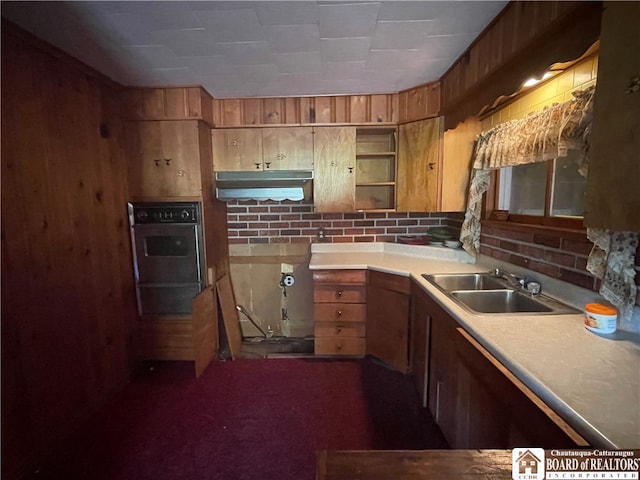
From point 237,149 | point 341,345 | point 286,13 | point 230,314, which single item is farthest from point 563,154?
point 230,314

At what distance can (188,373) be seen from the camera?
235 centimetres

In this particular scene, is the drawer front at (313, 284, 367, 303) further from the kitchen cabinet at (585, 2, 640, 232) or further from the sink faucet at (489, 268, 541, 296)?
the kitchen cabinet at (585, 2, 640, 232)

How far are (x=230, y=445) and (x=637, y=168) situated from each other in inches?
85.0

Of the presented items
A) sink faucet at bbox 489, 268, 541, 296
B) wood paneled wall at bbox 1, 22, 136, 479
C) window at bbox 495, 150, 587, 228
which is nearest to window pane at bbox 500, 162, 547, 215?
window at bbox 495, 150, 587, 228

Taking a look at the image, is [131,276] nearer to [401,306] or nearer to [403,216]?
[401,306]

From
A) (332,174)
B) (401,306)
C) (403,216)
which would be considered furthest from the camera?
(403,216)

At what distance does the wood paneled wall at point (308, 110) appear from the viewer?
2.43 m

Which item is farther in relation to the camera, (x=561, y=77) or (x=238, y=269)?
(x=238, y=269)

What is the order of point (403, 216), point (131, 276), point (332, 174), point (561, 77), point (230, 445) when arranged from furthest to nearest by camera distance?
1. point (403, 216)
2. point (332, 174)
3. point (131, 276)
4. point (230, 445)
5. point (561, 77)

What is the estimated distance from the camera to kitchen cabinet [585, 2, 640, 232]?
0.79 metres

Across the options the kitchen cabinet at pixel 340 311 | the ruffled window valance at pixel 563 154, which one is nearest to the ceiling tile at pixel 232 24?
the ruffled window valance at pixel 563 154

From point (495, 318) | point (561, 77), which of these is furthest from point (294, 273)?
point (561, 77)

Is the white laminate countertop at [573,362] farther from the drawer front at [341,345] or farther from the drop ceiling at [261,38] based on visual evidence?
the drop ceiling at [261,38]

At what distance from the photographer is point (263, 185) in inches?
94.0
